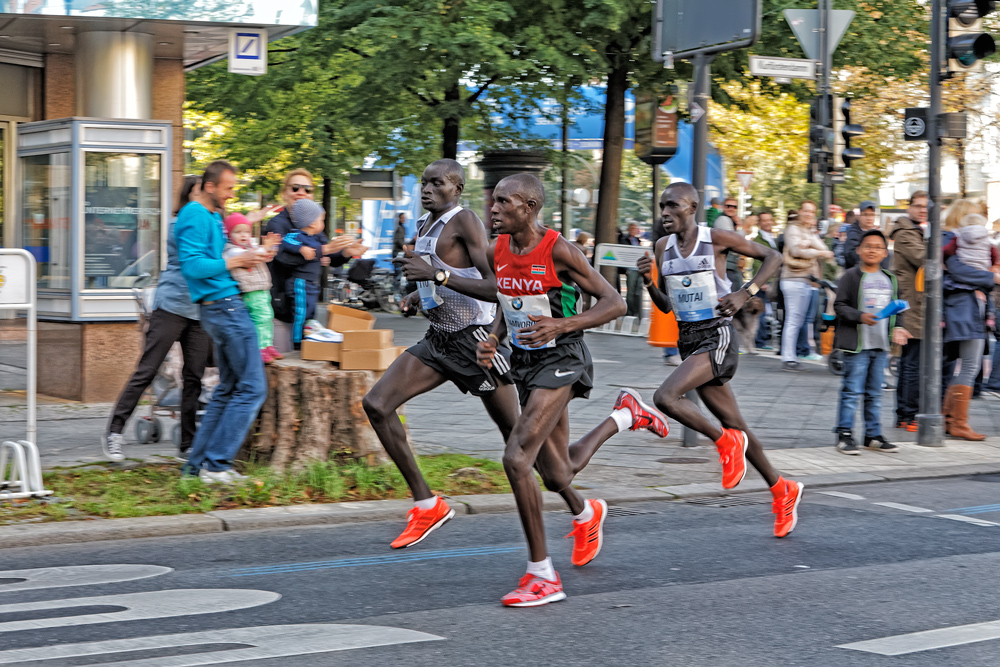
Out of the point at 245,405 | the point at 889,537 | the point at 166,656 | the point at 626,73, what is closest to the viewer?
the point at 166,656

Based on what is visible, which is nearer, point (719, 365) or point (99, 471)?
point (719, 365)

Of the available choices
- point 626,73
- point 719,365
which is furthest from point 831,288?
point 719,365

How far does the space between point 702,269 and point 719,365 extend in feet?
1.93

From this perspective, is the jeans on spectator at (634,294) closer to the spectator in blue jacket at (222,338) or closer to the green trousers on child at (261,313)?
the green trousers on child at (261,313)

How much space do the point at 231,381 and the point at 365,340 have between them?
854 millimetres

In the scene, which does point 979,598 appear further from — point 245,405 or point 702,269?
point 245,405

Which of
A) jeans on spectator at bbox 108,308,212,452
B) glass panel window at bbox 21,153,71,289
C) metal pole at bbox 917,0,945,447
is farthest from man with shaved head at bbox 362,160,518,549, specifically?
glass panel window at bbox 21,153,71,289

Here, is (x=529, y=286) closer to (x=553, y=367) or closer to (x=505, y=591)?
(x=553, y=367)

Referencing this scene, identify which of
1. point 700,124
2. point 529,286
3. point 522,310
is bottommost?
point 522,310

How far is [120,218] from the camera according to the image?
11359 millimetres

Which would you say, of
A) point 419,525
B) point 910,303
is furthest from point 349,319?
point 910,303

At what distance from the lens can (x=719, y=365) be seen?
22.9 feet

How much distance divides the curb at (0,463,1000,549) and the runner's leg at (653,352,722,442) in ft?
3.20

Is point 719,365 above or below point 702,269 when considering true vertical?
below
